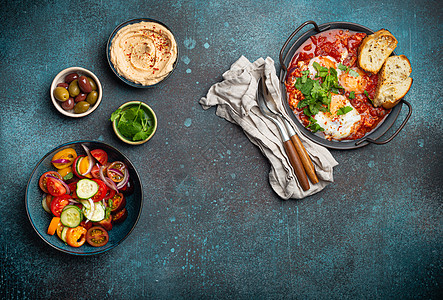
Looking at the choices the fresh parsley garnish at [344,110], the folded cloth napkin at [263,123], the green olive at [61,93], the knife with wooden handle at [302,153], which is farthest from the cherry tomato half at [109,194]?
the fresh parsley garnish at [344,110]

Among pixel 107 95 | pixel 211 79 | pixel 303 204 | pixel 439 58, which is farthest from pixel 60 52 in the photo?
pixel 439 58

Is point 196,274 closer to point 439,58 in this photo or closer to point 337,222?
point 337,222

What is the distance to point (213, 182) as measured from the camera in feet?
9.16

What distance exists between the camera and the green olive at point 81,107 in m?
2.53

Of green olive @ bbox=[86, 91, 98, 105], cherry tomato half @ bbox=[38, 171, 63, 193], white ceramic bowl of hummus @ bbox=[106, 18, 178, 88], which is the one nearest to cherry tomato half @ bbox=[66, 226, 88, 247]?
cherry tomato half @ bbox=[38, 171, 63, 193]

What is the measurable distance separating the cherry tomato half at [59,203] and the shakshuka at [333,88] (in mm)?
2015

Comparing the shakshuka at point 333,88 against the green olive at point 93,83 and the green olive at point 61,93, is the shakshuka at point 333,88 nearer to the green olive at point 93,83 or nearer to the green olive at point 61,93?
the green olive at point 93,83

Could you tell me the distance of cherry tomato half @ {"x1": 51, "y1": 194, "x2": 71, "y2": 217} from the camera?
238 centimetres

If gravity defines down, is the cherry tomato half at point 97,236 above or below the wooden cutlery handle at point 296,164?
below

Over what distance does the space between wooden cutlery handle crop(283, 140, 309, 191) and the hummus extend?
1213 millimetres

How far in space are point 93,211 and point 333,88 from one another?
2.26m

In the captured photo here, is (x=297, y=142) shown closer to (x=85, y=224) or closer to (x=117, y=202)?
(x=117, y=202)

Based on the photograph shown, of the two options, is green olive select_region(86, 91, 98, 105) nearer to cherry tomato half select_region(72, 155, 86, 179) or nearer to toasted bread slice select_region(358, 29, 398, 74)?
cherry tomato half select_region(72, 155, 86, 179)

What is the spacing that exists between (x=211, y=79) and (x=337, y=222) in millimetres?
1781
